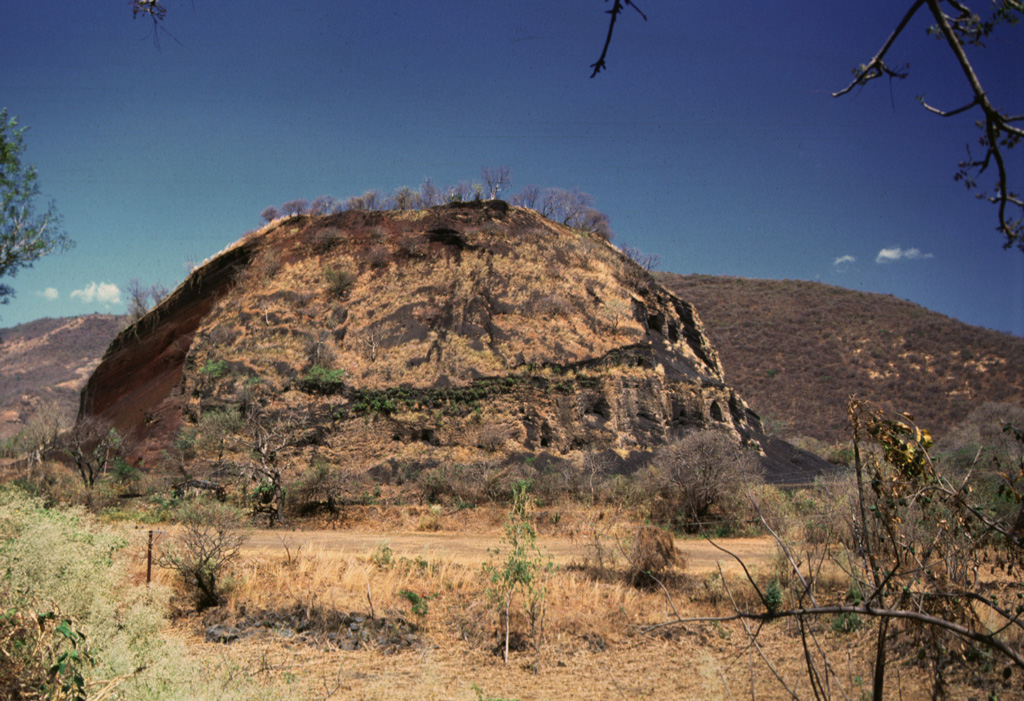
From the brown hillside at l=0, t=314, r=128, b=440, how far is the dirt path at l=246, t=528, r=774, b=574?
65.8 meters

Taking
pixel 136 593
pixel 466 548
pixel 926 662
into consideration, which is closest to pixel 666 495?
pixel 466 548

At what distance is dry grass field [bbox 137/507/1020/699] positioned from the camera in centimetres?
743

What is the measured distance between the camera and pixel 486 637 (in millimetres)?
9078

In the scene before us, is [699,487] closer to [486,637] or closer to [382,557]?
[382,557]

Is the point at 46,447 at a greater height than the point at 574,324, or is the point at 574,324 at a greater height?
the point at 574,324

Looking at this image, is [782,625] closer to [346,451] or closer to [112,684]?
[112,684]

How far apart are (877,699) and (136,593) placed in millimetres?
7233

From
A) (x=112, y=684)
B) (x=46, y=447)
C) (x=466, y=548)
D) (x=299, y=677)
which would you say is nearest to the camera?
(x=112, y=684)

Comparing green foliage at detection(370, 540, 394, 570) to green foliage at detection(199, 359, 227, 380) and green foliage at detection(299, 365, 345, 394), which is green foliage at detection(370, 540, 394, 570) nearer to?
green foliage at detection(299, 365, 345, 394)

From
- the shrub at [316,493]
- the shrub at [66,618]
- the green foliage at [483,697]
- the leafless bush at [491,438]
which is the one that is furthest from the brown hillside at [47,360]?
the green foliage at [483,697]

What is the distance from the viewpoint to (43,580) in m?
5.20

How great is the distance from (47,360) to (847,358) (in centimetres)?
10915

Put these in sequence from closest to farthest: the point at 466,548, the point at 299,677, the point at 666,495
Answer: the point at 299,677 < the point at 466,548 < the point at 666,495

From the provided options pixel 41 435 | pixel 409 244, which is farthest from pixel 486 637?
pixel 409 244
